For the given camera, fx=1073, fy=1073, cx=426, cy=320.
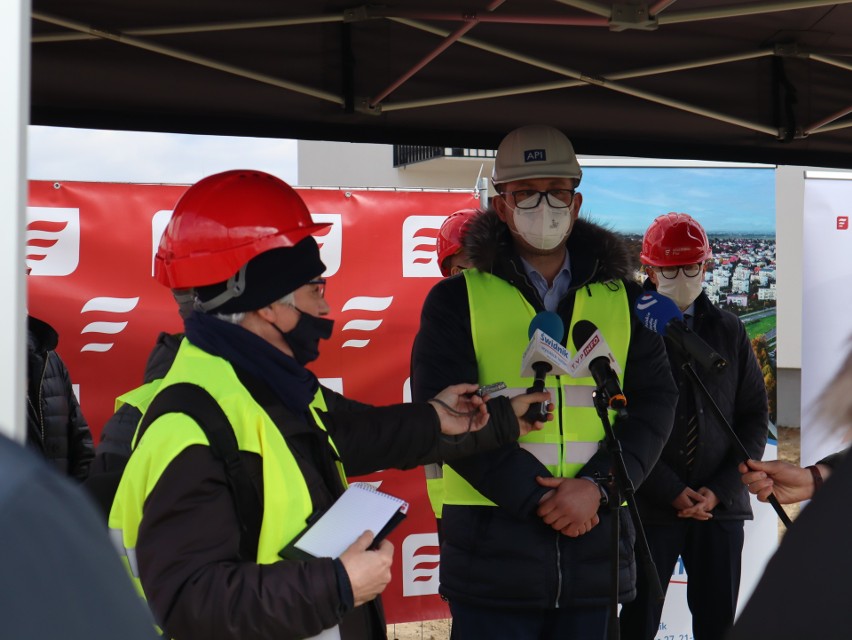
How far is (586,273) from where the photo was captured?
3.93 metres

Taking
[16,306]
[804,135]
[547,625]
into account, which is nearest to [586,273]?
[547,625]

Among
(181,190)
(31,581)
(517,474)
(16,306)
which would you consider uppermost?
(181,190)

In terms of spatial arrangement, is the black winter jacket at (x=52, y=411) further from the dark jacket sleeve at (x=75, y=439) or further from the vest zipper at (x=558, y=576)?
the vest zipper at (x=558, y=576)

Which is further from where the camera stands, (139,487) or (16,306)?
(139,487)

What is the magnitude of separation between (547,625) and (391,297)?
3154 mm

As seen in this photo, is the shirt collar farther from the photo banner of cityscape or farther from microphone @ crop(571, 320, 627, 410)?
the photo banner of cityscape

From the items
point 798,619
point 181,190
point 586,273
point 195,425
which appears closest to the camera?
point 798,619

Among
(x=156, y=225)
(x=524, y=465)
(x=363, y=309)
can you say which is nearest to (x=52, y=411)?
(x=156, y=225)

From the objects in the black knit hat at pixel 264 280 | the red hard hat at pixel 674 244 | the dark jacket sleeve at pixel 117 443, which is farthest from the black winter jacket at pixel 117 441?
the red hard hat at pixel 674 244

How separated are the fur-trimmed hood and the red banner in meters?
2.52

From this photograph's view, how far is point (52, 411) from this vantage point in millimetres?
5352

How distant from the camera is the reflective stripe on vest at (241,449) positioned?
7.46 feet

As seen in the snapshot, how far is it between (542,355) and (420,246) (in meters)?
3.43

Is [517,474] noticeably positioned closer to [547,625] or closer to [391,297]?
[547,625]
